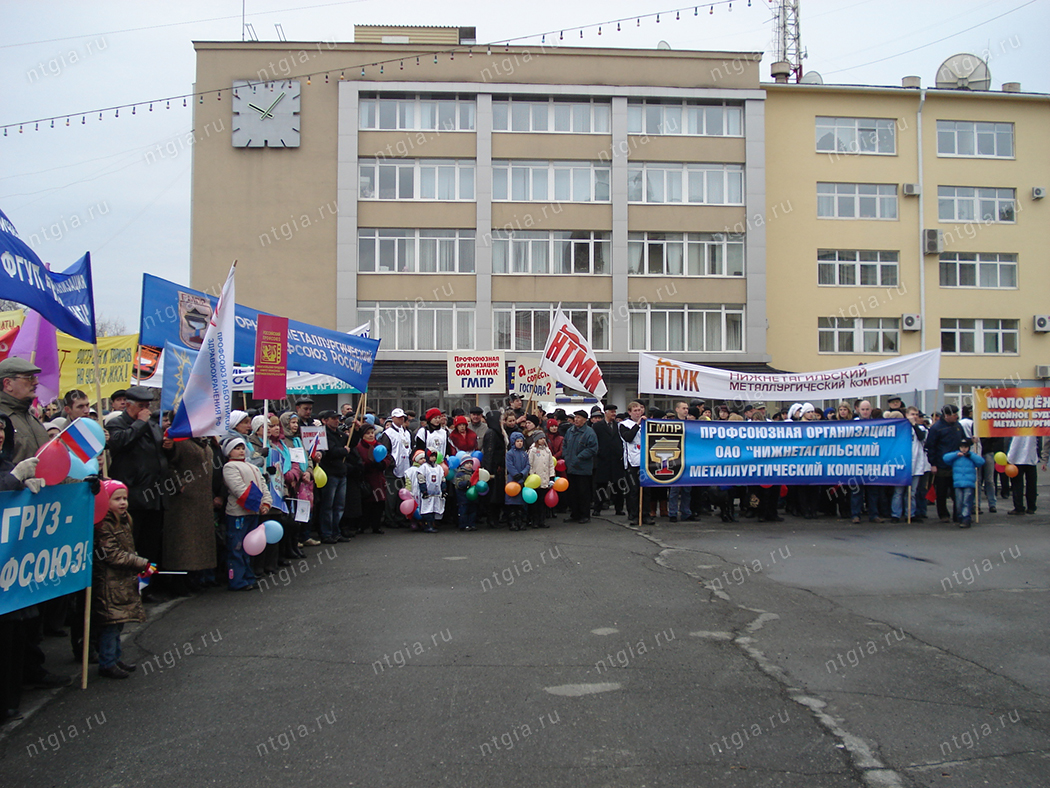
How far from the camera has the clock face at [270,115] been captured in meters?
34.1

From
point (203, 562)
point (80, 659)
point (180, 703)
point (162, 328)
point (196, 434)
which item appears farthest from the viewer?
point (162, 328)

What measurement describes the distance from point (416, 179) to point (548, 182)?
17.5 ft

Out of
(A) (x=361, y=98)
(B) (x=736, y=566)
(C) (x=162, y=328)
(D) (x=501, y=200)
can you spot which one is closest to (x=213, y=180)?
(A) (x=361, y=98)

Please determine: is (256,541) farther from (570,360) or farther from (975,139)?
(975,139)

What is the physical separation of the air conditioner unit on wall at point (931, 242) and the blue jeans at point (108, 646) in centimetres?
3727

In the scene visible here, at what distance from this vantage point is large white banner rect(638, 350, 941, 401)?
1463 centimetres

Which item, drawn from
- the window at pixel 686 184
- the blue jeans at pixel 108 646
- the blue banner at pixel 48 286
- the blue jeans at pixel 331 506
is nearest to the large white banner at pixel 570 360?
the blue jeans at pixel 331 506

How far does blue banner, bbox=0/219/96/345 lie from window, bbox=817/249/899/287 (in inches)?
1345

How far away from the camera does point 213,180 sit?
34062mm

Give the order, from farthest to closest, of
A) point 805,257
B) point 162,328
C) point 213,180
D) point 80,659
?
point 805,257, point 213,180, point 162,328, point 80,659

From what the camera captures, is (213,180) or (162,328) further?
(213,180)

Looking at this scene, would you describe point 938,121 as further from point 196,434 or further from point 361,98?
point 196,434

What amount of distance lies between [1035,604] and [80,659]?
804 cm

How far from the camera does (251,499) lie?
8.80 metres
